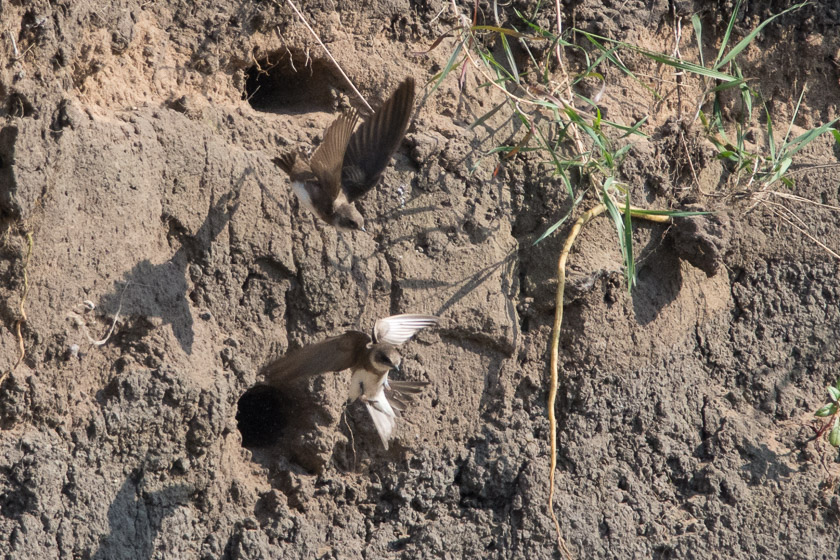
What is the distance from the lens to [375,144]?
343cm

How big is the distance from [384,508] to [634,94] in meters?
1.76

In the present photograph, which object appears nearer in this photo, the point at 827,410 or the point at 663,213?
the point at 663,213

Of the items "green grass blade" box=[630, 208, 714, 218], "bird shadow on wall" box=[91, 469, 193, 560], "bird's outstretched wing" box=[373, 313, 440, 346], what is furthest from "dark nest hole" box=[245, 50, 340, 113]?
"bird shadow on wall" box=[91, 469, 193, 560]

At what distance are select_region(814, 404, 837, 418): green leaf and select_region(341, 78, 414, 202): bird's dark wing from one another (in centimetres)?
178

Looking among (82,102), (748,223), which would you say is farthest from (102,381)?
(748,223)

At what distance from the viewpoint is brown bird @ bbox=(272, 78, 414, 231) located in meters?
3.33

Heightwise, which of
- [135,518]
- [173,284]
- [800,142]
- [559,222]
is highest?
[800,142]

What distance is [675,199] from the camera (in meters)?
3.96

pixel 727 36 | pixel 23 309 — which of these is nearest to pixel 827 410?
pixel 727 36

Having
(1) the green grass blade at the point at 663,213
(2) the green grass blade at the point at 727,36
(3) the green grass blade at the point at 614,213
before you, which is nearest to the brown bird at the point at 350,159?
(3) the green grass blade at the point at 614,213

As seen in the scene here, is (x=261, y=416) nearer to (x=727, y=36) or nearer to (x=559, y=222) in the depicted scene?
(x=559, y=222)

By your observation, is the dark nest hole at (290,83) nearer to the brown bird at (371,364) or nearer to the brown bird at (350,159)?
the brown bird at (350,159)

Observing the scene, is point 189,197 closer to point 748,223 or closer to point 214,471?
point 214,471

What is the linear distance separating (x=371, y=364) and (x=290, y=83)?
1054 millimetres
